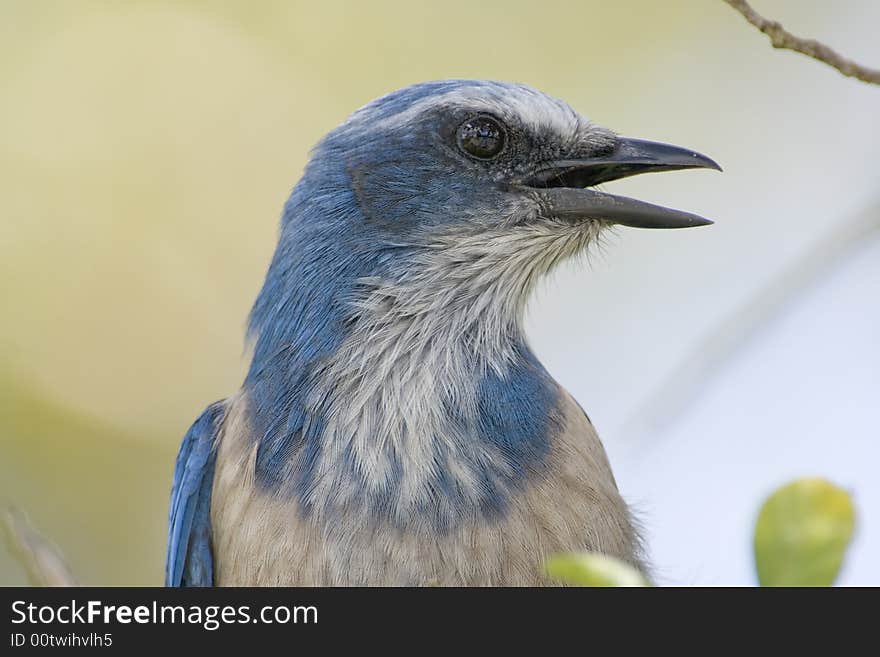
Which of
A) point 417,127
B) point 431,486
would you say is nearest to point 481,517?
point 431,486

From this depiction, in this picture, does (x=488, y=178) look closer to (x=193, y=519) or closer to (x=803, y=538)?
(x=193, y=519)

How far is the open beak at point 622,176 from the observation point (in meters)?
4.84

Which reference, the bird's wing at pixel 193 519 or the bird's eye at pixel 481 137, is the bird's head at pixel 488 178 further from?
the bird's wing at pixel 193 519

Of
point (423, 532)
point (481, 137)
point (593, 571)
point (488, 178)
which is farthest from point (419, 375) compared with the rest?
point (593, 571)

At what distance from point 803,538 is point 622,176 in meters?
3.22

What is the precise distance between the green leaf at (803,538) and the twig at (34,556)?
164 centimetres

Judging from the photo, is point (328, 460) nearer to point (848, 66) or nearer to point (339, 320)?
point (339, 320)

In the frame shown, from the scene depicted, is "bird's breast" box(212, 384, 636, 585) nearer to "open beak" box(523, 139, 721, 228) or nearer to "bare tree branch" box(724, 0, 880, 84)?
"open beak" box(523, 139, 721, 228)

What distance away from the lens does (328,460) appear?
4.54 metres

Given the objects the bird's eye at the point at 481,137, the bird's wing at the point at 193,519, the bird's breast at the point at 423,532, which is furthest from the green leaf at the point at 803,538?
the bird's wing at the point at 193,519

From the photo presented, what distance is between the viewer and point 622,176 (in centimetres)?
519

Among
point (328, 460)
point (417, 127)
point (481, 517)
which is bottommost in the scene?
point (481, 517)

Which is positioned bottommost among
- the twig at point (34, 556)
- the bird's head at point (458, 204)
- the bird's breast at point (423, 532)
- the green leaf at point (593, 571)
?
the green leaf at point (593, 571)

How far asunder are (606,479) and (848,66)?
96.7 inches
